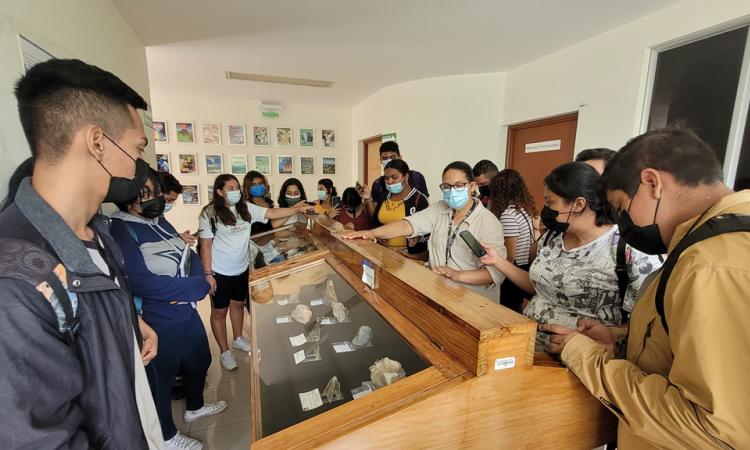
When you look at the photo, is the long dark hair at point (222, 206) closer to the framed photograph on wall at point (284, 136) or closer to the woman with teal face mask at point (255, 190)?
the woman with teal face mask at point (255, 190)

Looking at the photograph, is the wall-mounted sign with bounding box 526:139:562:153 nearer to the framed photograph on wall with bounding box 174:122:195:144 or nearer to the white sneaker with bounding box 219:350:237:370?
the white sneaker with bounding box 219:350:237:370

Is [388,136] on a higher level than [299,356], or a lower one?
higher

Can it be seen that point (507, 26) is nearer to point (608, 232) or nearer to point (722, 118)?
point (722, 118)

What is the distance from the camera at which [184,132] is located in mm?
6371

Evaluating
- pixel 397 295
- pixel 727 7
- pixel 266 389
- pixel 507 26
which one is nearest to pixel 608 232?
pixel 397 295

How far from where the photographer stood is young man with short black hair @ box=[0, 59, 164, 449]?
2.13ft

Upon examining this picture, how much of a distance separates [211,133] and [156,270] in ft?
18.6

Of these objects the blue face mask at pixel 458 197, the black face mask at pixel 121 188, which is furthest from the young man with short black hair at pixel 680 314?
the black face mask at pixel 121 188

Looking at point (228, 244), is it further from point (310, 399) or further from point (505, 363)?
point (505, 363)

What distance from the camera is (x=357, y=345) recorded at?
1.36 m

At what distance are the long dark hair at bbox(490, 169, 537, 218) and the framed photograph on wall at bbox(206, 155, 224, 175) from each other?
19.3ft

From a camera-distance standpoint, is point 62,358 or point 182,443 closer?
point 62,358

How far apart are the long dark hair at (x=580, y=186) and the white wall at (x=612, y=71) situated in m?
2.38

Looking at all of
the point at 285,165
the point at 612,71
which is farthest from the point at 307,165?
the point at 612,71
